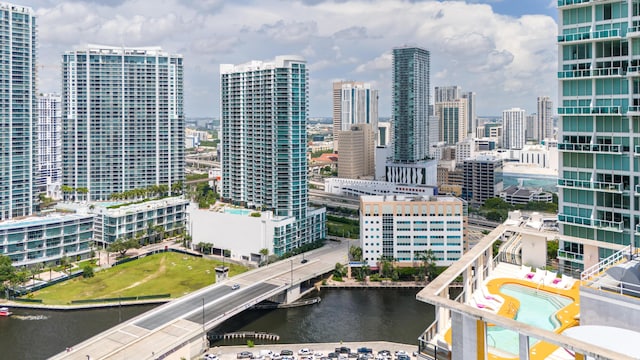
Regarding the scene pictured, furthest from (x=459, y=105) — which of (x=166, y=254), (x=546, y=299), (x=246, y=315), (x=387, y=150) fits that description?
(x=546, y=299)

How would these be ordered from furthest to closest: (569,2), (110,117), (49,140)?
(49,140)
(110,117)
(569,2)

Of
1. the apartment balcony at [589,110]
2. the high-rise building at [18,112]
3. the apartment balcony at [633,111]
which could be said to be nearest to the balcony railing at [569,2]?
→ the apartment balcony at [589,110]

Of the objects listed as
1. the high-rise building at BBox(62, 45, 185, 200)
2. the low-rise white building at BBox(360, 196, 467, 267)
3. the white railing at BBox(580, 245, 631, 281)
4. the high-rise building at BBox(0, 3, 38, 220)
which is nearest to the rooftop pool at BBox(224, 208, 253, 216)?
the low-rise white building at BBox(360, 196, 467, 267)

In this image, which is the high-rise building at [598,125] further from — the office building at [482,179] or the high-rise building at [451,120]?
the high-rise building at [451,120]

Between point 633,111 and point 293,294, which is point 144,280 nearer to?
point 293,294

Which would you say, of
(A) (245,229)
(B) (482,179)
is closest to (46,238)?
(A) (245,229)

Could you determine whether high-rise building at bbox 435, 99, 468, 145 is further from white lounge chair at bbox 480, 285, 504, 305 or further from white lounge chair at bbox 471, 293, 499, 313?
white lounge chair at bbox 471, 293, 499, 313

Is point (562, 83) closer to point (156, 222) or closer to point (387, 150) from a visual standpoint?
point (156, 222)

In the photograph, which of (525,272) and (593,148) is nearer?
(525,272)
